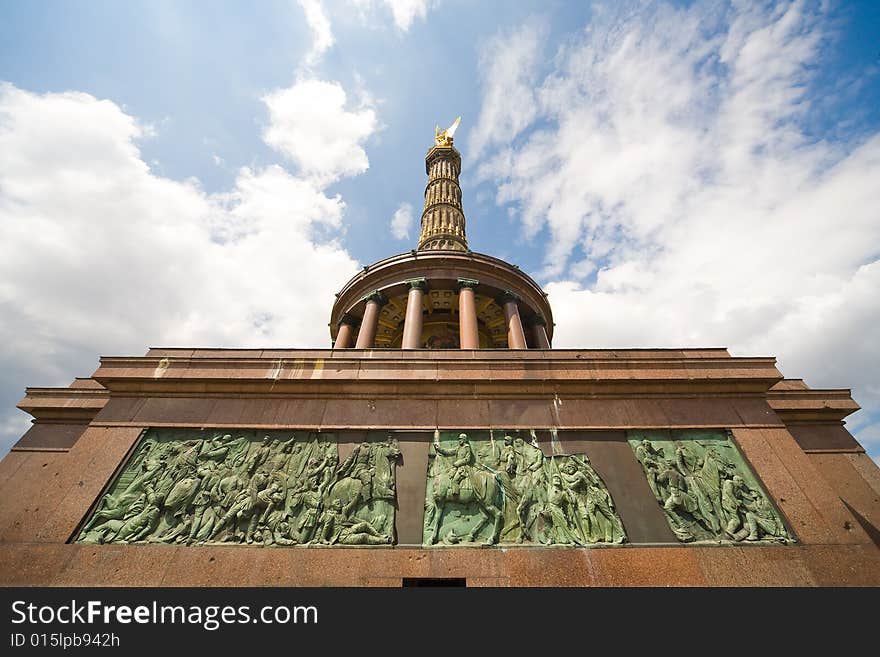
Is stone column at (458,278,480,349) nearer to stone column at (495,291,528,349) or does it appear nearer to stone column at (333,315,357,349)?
stone column at (495,291,528,349)

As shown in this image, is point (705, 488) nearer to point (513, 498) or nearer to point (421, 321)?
point (513, 498)

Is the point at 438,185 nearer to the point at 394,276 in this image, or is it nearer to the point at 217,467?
the point at 394,276

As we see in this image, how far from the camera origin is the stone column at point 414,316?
49.3 ft

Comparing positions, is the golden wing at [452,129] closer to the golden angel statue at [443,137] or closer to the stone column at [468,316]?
the golden angel statue at [443,137]

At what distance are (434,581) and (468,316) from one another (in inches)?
431

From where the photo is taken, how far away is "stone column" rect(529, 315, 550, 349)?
1955 centimetres

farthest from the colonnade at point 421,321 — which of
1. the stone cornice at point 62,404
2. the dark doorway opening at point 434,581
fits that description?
the dark doorway opening at point 434,581

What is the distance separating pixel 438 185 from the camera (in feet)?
100

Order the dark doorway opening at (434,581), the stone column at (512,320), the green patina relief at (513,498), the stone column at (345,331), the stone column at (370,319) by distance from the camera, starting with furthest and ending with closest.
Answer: the stone column at (345,331) → the stone column at (370,319) → the stone column at (512,320) → the green patina relief at (513,498) → the dark doorway opening at (434,581)

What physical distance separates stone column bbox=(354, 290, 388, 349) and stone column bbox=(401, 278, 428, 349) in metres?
1.61

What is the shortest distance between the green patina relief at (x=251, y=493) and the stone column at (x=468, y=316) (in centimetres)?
777

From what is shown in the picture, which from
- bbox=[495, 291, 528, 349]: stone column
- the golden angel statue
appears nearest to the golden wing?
the golden angel statue

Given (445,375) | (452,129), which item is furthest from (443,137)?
(445,375)
